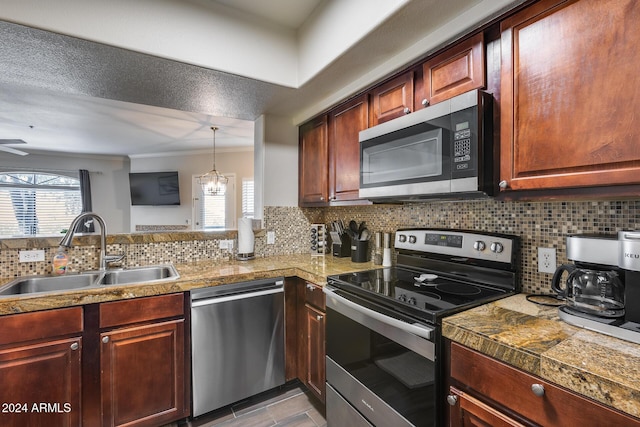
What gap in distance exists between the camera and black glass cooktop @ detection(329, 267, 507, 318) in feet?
3.89

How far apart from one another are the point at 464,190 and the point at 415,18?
0.82m

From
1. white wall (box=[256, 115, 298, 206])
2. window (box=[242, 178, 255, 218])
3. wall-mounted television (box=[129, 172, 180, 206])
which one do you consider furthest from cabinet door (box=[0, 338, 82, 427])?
wall-mounted television (box=[129, 172, 180, 206])

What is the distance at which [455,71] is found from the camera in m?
1.39

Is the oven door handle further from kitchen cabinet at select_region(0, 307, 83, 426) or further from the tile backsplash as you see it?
kitchen cabinet at select_region(0, 307, 83, 426)

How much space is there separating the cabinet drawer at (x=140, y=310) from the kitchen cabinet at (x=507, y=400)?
59.0 inches

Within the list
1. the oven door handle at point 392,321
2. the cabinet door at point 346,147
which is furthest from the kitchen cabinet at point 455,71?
the oven door handle at point 392,321

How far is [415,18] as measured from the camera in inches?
52.7

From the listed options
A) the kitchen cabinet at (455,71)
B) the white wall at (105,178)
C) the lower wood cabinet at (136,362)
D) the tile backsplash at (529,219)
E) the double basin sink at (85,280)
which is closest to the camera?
the tile backsplash at (529,219)

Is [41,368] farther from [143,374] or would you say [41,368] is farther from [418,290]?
[418,290]

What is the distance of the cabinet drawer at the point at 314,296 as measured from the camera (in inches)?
72.4

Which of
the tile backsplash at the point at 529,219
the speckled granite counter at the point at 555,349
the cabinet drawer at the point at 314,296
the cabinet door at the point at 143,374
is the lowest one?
the cabinet door at the point at 143,374

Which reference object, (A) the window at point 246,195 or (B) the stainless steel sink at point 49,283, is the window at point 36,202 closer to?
(A) the window at point 246,195

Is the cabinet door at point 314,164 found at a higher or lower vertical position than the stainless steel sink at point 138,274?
higher

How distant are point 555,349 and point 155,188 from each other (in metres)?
6.42
